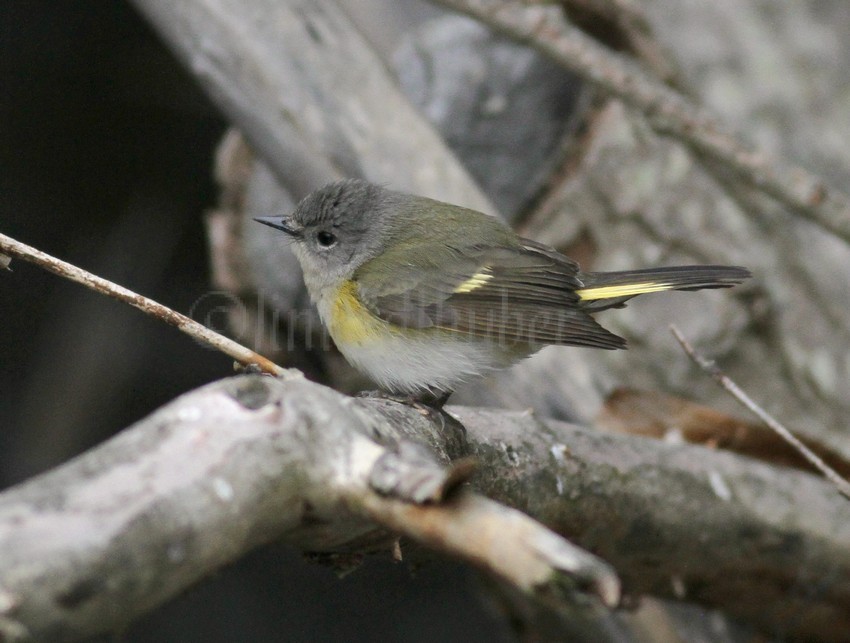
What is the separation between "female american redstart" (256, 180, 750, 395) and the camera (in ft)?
9.84

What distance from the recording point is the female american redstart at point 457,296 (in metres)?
3.00

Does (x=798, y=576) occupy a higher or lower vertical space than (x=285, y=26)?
lower

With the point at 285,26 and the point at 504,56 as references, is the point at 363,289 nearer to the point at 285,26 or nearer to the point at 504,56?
→ the point at 285,26

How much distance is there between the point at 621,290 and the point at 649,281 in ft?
0.35

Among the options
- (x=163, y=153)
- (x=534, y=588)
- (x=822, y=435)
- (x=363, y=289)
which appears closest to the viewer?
(x=534, y=588)

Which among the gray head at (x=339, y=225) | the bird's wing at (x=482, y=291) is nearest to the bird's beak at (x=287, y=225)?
the gray head at (x=339, y=225)

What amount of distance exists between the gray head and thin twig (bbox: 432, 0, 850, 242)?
1011 millimetres

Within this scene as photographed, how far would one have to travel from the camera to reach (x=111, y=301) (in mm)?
5004

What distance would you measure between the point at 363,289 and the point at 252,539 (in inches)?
64.2

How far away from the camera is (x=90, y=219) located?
498 centimetres

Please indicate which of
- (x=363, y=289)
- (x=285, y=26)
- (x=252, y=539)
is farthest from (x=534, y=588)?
(x=285, y=26)

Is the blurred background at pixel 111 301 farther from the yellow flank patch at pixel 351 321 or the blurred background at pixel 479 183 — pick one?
the yellow flank patch at pixel 351 321

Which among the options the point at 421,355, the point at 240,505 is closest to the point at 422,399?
the point at 421,355

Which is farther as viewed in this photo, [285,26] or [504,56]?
[504,56]
